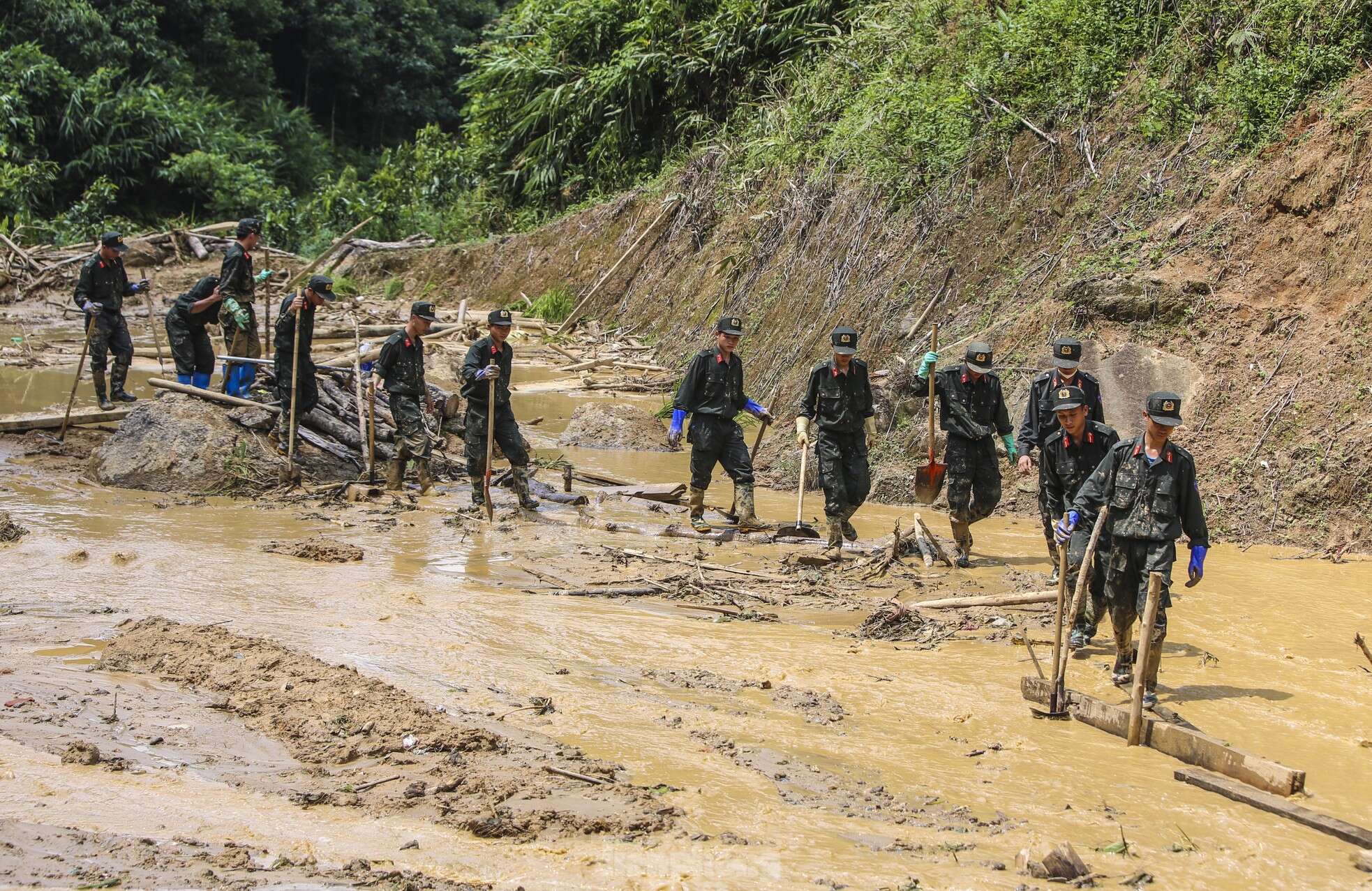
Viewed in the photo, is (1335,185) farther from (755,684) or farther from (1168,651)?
(755,684)

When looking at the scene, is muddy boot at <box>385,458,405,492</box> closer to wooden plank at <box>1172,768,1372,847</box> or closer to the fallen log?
the fallen log

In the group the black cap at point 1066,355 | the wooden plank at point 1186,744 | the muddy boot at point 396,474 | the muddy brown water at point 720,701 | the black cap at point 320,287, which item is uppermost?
the black cap at point 320,287

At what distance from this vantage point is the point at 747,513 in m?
9.85

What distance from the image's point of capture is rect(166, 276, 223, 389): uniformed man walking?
→ 1197 centimetres

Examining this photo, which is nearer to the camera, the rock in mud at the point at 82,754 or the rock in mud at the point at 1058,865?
the rock in mud at the point at 1058,865

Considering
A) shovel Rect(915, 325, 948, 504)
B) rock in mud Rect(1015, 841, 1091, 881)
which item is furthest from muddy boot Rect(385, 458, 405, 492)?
rock in mud Rect(1015, 841, 1091, 881)

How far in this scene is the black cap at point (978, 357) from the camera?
9062mm

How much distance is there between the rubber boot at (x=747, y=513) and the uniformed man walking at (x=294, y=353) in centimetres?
388

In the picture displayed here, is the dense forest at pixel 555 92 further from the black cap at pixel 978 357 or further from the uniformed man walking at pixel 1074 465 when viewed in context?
the uniformed man walking at pixel 1074 465

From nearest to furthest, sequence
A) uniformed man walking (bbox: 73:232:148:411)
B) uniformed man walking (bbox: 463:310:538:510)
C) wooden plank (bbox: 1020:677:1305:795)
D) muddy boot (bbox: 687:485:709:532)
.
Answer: wooden plank (bbox: 1020:677:1305:795) < muddy boot (bbox: 687:485:709:532) < uniformed man walking (bbox: 463:310:538:510) < uniformed man walking (bbox: 73:232:148:411)

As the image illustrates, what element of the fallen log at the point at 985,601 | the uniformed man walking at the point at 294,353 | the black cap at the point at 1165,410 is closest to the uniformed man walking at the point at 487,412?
the uniformed man walking at the point at 294,353

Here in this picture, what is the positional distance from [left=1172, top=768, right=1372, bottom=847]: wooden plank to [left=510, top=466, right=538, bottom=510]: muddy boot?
20.6 feet

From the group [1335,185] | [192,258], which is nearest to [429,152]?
[192,258]

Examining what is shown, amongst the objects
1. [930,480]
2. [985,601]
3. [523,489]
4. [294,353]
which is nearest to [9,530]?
[294,353]
